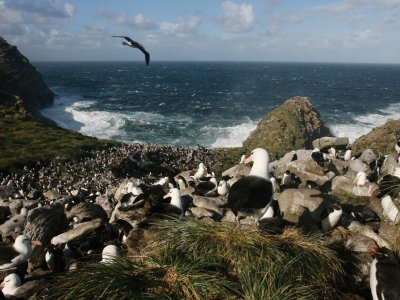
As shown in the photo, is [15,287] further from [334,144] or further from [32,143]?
[32,143]

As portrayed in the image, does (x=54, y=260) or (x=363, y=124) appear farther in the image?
(x=363, y=124)

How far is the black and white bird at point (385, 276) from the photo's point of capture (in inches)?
269

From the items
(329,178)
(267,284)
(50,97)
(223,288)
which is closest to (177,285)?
(223,288)

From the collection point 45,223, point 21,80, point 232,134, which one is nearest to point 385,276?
point 45,223

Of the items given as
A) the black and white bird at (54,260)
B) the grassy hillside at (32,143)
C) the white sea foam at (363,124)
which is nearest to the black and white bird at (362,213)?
the black and white bird at (54,260)

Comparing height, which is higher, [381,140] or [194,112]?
[381,140]

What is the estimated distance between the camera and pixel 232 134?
66438mm

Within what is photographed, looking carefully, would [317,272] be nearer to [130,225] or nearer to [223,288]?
[223,288]

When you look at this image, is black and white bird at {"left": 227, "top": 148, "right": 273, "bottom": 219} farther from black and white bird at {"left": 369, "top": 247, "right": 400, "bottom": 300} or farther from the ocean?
the ocean

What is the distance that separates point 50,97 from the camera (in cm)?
10119

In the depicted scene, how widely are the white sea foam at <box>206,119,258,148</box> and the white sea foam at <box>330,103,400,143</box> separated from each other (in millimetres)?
14013

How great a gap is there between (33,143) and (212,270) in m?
37.3

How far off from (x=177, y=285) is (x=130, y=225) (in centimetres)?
494

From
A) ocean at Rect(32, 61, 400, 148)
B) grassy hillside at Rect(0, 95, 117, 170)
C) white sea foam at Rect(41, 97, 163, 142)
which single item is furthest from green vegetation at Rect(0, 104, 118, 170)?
white sea foam at Rect(41, 97, 163, 142)
